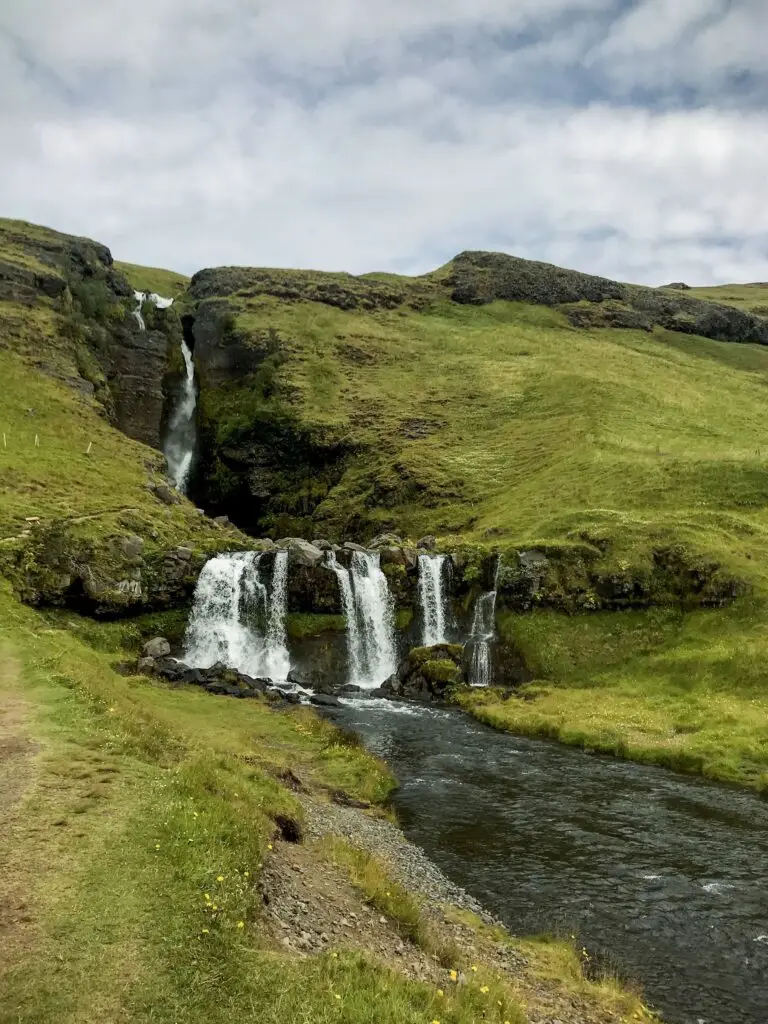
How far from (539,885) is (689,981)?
5.19m

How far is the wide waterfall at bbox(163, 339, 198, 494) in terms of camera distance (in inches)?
4050

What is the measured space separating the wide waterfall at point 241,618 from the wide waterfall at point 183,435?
46.3m

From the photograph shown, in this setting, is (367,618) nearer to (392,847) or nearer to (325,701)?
(325,701)

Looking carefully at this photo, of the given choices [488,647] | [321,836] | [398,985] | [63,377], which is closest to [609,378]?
[488,647]

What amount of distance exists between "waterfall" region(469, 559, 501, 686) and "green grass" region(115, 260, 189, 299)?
12298cm

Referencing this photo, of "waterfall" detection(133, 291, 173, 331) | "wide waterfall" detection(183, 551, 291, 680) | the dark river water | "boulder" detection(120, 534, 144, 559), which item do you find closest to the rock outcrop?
"waterfall" detection(133, 291, 173, 331)

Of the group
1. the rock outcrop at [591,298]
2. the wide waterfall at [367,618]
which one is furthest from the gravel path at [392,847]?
the rock outcrop at [591,298]

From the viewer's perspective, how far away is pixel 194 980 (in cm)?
1078

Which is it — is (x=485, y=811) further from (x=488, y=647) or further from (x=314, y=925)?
(x=488, y=647)

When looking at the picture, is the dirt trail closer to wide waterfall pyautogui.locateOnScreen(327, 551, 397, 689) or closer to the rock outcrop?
wide waterfall pyautogui.locateOnScreen(327, 551, 397, 689)

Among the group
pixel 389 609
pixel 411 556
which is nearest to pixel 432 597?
pixel 389 609

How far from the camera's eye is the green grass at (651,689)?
35.5m

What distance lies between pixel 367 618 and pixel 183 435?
201 ft

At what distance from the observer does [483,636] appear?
54750mm
